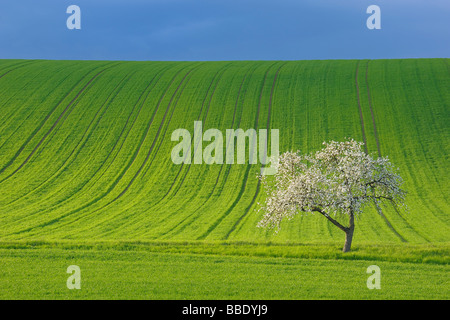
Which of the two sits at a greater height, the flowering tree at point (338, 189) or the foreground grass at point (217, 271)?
the flowering tree at point (338, 189)

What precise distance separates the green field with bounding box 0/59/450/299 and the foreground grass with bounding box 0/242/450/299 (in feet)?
0.35

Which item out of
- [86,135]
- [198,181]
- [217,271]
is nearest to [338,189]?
[217,271]

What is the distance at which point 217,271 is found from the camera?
20.5 metres

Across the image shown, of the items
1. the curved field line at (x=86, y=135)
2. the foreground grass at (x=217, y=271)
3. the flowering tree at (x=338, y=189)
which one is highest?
the curved field line at (x=86, y=135)

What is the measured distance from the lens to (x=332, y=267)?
21406 millimetres

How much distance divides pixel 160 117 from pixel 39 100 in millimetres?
19991

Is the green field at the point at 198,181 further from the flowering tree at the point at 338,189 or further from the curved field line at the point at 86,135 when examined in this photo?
the flowering tree at the point at 338,189

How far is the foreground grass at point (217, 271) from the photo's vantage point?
17.2 metres

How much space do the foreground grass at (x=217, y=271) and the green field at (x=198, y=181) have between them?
0.35 feet

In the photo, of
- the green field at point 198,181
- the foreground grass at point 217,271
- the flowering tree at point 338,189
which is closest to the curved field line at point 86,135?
the green field at point 198,181

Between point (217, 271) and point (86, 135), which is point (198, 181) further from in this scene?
point (217, 271)

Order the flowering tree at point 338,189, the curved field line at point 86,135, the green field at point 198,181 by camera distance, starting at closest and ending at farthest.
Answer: the green field at point 198,181 < the flowering tree at point 338,189 < the curved field line at point 86,135

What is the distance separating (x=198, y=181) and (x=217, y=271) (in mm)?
29594
